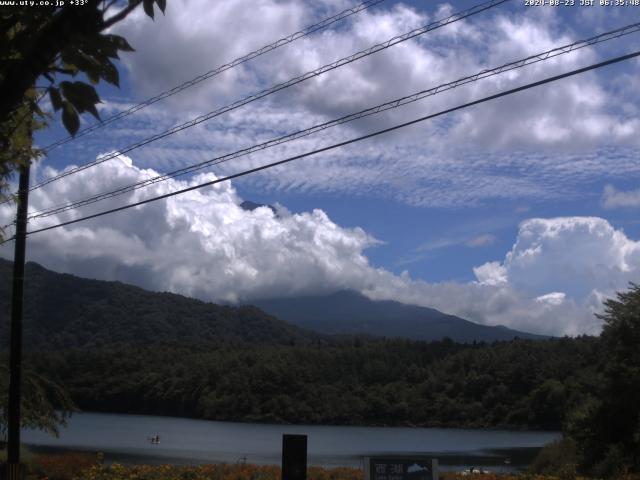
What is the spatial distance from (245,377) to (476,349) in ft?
113

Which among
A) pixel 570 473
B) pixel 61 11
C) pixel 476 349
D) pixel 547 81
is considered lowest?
pixel 570 473

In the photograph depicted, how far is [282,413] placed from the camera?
108938mm

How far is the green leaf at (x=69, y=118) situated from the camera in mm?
3623

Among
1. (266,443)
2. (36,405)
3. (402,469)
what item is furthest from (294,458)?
(266,443)

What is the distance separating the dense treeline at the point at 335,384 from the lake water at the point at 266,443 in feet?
14.7

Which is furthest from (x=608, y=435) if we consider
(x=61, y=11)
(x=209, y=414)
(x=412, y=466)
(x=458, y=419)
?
(x=209, y=414)

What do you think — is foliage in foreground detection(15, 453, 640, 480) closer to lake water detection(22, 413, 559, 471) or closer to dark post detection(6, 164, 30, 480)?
dark post detection(6, 164, 30, 480)

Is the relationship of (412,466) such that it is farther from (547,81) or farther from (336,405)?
(336,405)

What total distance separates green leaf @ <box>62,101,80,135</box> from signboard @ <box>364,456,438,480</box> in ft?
26.4

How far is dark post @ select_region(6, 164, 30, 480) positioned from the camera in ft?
58.8

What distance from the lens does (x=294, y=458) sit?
1067cm

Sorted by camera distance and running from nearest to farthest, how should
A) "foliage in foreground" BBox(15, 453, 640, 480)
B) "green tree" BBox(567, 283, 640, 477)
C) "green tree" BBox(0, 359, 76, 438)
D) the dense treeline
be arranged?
"foliage in foreground" BBox(15, 453, 640, 480) → "green tree" BBox(0, 359, 76, 438) → "green tree" BBox(567, 283, 640, 477) → the dense treeline

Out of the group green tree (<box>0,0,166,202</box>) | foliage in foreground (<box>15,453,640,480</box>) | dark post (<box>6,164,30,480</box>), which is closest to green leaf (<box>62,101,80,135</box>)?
green tree (<box>0,0,166,202</box>)

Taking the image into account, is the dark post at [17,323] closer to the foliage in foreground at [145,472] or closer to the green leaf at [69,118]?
the foliage in foreground at [145,472]
